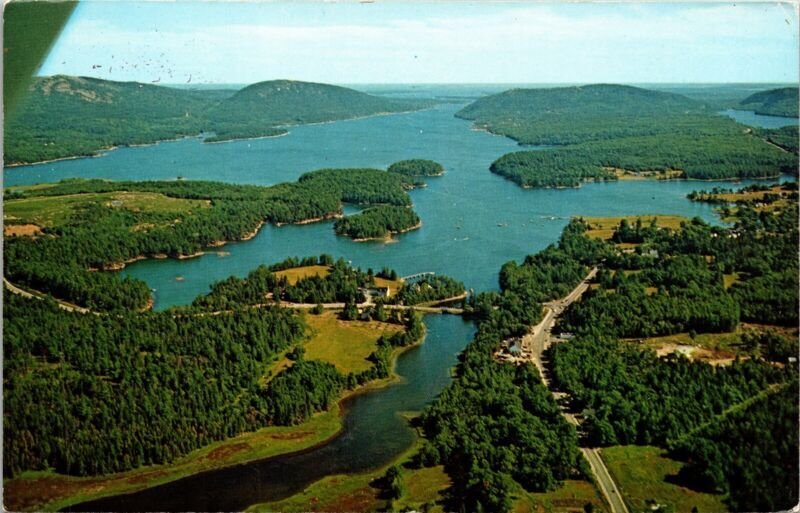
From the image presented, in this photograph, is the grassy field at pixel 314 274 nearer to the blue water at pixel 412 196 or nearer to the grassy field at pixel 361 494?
the blue water at pixel 412 196

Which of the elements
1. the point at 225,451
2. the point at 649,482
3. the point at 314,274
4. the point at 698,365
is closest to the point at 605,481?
the point at 649,482

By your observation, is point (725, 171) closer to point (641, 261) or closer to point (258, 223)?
point (641, 261)

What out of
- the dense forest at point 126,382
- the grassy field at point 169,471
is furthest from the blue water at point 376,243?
the dense forest at point 126,382

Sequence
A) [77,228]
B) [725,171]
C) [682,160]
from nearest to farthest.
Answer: [77,228] < [725,171] < [682,160]

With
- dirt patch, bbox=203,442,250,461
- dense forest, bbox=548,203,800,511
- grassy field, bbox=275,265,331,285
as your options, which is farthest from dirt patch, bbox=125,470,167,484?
grassy field, bbox=275,265,331,285

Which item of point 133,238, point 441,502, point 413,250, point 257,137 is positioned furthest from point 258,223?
point 257,137
